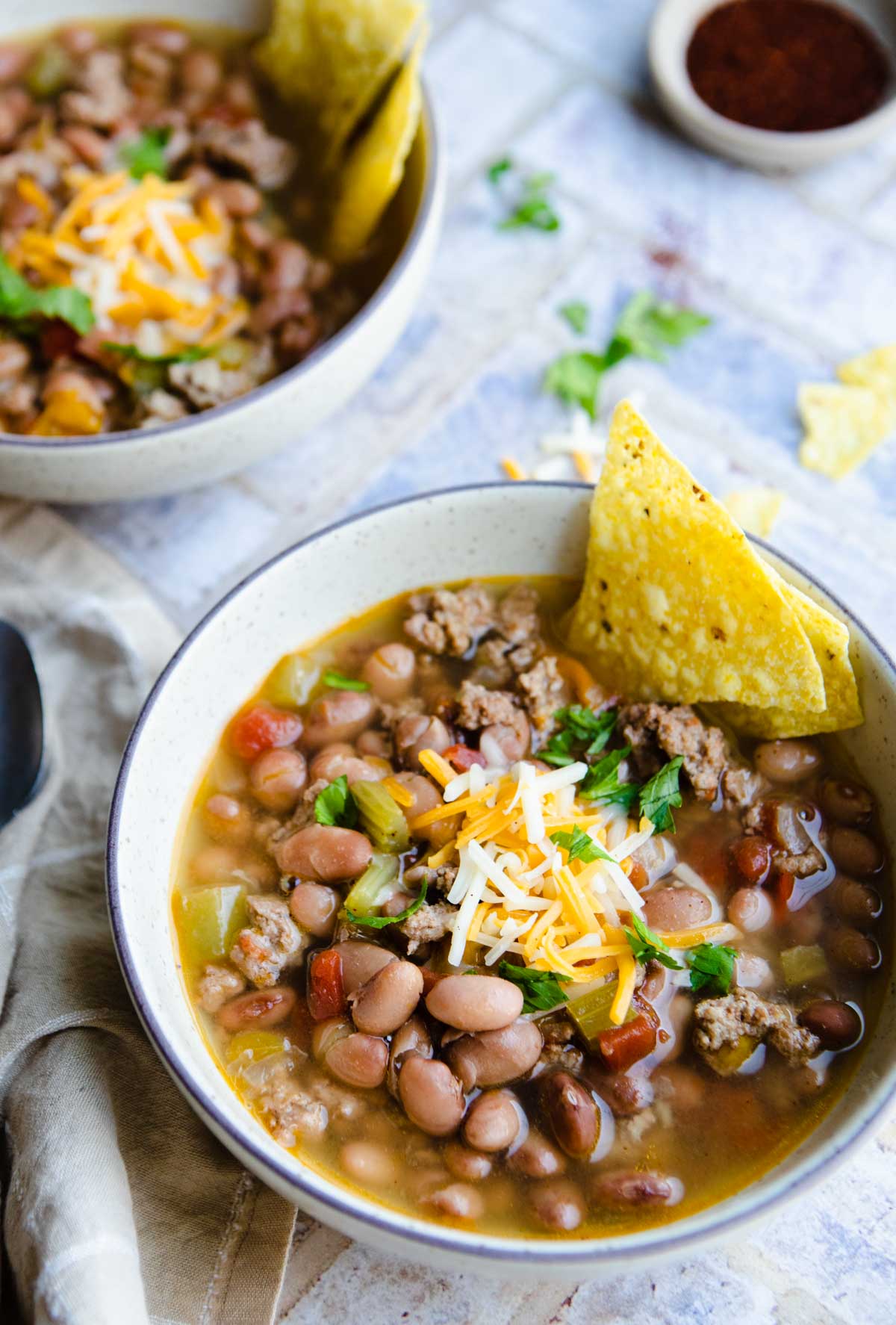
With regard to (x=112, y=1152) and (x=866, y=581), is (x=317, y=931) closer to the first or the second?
(x=112, y=1152)

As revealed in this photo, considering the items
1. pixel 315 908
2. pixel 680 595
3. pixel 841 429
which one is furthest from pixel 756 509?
pixel 315 908

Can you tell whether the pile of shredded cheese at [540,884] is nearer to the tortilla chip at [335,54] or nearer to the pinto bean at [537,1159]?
the pinto bean at [537,1159]

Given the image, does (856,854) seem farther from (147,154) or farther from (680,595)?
(147,154)

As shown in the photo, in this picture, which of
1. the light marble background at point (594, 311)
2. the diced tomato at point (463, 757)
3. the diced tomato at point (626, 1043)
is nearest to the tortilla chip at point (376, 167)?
the light marble background at point (594, 311)

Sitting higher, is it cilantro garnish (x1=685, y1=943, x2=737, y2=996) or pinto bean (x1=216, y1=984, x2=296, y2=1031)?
cilantro garnish (x1=685, y1=943, x2=737, y2=996)

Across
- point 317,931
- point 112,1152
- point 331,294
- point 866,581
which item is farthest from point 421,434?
point 112,1152

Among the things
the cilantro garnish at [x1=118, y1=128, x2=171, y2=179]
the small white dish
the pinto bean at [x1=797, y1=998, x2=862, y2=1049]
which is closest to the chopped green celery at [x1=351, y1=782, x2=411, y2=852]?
the pinto bean at [x1=797, y1=998, x2=862, y2=1049]

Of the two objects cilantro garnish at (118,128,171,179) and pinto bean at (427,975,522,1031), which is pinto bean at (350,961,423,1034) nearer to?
pinto bean at (427,975,522,1031)
